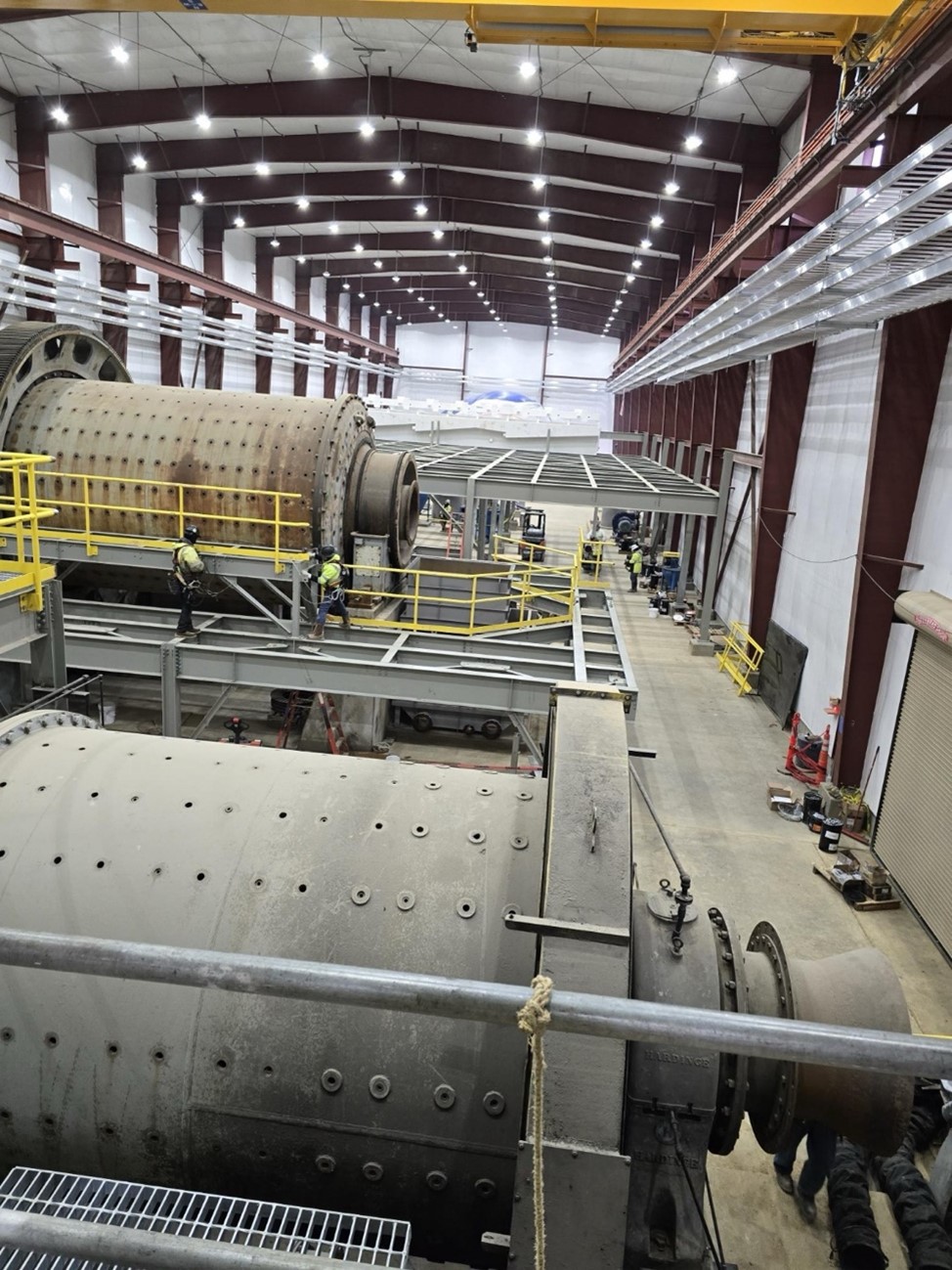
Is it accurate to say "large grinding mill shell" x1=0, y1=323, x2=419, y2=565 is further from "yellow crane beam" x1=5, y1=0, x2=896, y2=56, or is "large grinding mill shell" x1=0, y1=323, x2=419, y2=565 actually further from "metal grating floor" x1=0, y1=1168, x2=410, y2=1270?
"metal grating floor" x1=0, y1=1168, x2=410, y2=1270

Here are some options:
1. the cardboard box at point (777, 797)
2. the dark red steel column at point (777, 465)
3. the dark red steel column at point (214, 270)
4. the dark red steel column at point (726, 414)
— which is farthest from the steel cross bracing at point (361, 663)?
the dark red steel column at point (214, 270)

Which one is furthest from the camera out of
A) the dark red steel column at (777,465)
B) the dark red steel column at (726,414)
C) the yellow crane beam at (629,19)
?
the dark red steel column at (726,414)

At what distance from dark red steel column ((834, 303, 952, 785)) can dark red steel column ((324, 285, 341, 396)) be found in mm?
35483

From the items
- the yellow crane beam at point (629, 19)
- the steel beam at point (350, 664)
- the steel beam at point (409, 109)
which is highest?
the steel beam at point (409, 109)

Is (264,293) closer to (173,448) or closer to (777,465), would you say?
(777,465)

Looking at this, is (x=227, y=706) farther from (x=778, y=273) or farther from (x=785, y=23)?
(x=785, y=23)

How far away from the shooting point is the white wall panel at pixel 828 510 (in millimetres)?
12703

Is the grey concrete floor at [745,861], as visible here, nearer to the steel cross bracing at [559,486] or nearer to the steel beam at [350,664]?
the steel beam at [350,664]

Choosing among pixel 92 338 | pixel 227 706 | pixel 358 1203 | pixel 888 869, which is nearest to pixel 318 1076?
pixel 358 1203

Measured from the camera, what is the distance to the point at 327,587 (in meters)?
11.1

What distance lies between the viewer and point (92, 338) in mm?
13188

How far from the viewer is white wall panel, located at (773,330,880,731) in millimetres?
12703

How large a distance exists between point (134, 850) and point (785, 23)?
464 inches

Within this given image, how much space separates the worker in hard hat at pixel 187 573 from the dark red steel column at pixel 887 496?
8.75 m
